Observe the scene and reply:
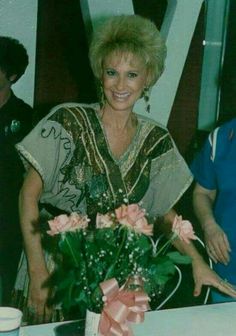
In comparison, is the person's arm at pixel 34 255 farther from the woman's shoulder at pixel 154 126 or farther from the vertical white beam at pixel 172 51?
the vertical white beam at pixel 172 51

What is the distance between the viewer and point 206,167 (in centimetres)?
175

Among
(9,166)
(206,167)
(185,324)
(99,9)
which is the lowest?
(185,324)

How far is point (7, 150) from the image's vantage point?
2195mm

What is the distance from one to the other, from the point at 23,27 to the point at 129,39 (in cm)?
121

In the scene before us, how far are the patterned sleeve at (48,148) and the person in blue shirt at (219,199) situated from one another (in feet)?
1.51

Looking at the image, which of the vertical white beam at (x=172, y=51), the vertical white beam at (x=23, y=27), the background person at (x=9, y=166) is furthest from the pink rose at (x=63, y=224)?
the vertical white beam at (x=172, y=51)

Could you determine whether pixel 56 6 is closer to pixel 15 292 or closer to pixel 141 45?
pixel 141 45

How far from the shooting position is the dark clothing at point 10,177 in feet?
7.18

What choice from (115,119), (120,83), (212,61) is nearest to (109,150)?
(115,119)

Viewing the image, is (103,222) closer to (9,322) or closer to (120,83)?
(9,322)

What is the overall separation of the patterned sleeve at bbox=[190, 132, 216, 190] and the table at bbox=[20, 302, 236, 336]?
1.59 ft

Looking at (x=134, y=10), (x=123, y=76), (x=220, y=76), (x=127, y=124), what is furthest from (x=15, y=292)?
(x=220, y=76)

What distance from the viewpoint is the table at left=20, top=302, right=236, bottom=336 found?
1.22 m

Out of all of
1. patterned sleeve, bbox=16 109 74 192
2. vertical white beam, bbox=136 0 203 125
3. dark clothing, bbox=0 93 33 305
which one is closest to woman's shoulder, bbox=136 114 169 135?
patterned sleeve, bbox=16 109 74 192
